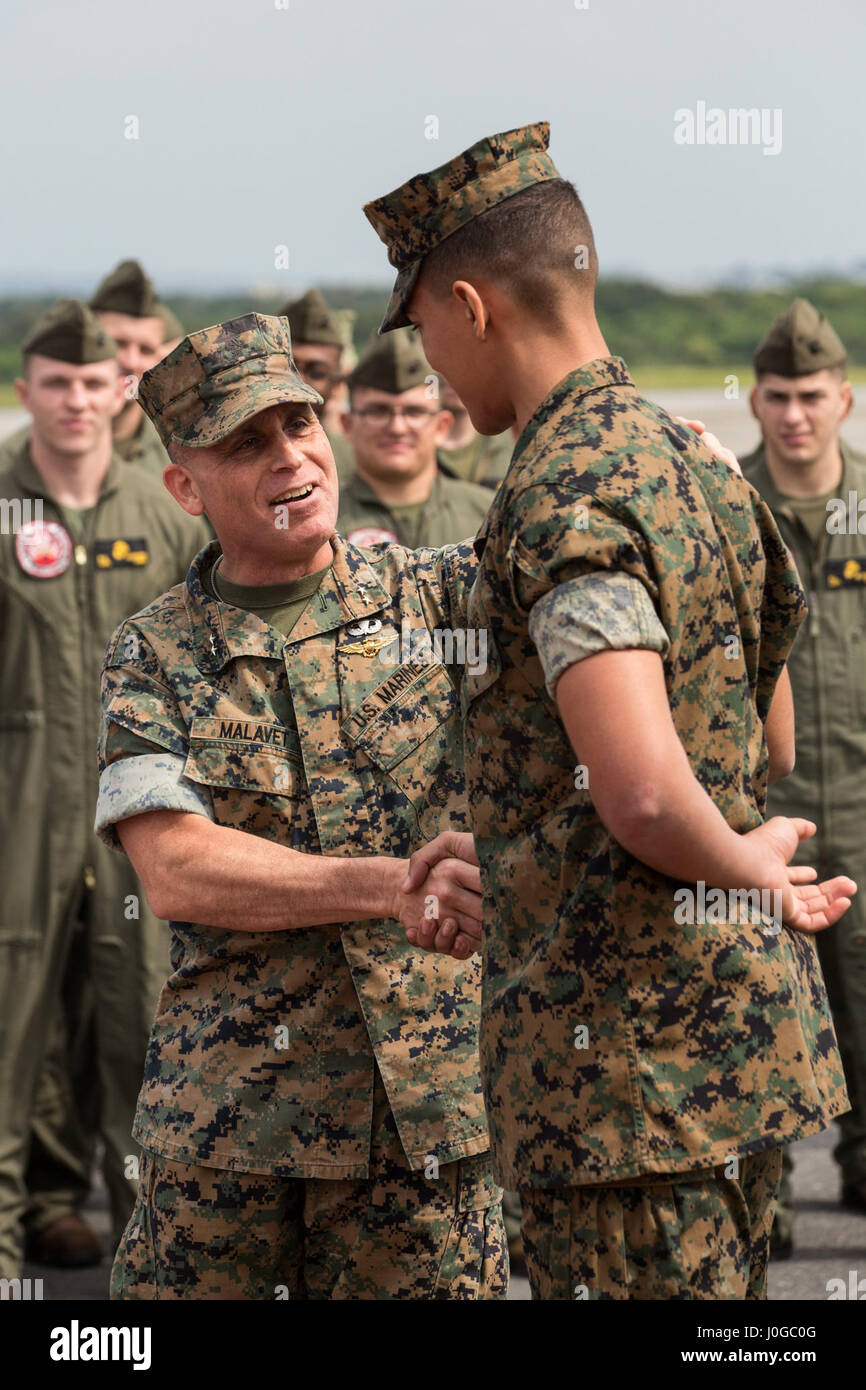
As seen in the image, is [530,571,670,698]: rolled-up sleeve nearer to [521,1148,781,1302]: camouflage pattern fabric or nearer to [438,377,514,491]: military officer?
[521,1148,781,1302]: camouflage pattern fabric

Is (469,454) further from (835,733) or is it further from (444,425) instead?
(835,733)

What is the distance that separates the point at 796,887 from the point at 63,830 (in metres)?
3.49

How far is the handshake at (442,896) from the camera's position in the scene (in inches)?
102

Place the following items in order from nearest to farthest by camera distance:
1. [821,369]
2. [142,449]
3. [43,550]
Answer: [43,550] < [821,369] < [142,449]

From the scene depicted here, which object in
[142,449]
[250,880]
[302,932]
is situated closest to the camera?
[250,880]

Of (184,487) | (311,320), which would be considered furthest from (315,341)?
(184,487)

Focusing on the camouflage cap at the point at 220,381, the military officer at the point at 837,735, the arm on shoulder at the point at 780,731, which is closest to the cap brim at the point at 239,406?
the camouflage cap at the point at 220,381

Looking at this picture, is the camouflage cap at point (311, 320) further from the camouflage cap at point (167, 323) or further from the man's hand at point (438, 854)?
the man's hand at point (438, 854)

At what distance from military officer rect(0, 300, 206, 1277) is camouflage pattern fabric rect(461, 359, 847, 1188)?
3.20m

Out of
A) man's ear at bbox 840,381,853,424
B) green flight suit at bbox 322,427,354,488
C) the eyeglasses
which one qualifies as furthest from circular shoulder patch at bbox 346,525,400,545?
man's ear at bbox 840,381,853,424

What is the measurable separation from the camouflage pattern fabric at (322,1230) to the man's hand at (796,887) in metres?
0.76

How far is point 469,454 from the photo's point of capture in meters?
8.42

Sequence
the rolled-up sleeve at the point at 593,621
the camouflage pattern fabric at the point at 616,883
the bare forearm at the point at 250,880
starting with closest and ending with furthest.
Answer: the rolled-up sleeve at the point at 593,621 → the camouflage pattern fabric at the point at 616,883 → the bare forearm at the point at 250,880
